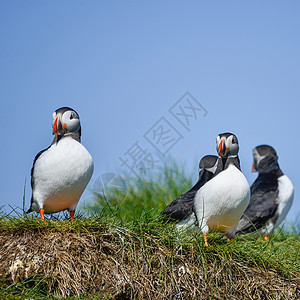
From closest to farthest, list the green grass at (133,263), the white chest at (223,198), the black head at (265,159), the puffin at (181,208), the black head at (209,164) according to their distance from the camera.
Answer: the green grass at (133,263) < the white chest at (223,198) < the puffin at (181,208) < the black head at (209,164) < the black head at (265,159)

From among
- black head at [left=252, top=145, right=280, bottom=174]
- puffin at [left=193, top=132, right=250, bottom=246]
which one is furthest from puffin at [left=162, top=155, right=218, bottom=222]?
black head at [left=252, top=145, right=280, bottom=174]

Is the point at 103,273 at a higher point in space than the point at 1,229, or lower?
lower

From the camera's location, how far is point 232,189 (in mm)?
5641

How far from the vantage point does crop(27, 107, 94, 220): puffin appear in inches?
224

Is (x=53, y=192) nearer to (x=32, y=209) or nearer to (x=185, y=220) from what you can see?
(x=32, y=209)

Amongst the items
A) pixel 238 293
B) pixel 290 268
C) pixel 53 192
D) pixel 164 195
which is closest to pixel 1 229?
pixel 53 192

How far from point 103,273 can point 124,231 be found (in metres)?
0.51

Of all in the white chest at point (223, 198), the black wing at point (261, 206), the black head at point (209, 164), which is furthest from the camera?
the black wing at point (261, 206)

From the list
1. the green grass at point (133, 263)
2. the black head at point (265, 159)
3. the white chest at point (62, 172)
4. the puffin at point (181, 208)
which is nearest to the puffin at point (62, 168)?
the white chest at point (62, 172)

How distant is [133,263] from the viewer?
16.1 ft

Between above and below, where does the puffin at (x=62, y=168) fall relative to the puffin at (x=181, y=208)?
above

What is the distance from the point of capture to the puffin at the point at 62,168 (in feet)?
18.7

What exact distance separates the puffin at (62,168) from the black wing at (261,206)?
3.17 meters

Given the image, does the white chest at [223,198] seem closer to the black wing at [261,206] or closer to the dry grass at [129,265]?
the dry grass at [129,265]
